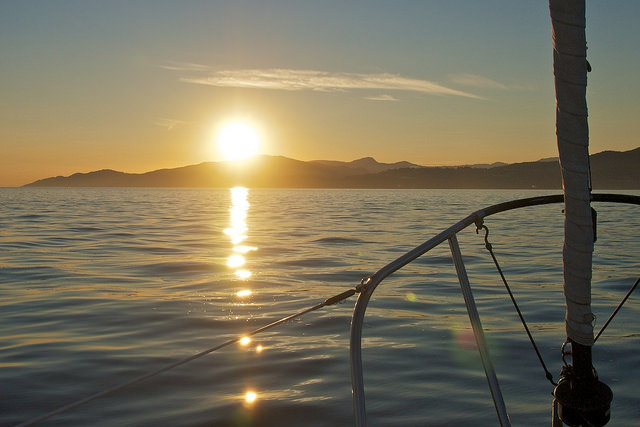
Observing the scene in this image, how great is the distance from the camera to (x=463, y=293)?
13.7ft

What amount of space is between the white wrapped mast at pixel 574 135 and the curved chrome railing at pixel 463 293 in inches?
24.2

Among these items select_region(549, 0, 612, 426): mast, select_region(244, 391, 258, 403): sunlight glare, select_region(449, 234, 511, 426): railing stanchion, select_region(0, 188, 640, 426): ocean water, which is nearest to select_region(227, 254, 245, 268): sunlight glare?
select_region(0, 188, 640, 426): ocean water

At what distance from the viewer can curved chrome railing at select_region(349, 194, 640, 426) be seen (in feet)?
11.5

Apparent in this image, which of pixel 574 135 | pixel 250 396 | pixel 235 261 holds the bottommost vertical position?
pixel 250 396

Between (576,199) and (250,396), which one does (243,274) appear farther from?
(576,199)

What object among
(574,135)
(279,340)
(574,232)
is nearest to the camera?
(574,135)

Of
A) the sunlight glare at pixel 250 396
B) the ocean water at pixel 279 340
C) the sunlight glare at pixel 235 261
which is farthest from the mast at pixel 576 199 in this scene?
the sunlight glare at pixel 235 261

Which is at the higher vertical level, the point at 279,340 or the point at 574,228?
the point at 574,228

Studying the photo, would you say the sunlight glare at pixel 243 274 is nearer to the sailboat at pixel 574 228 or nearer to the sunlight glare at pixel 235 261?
the sunlight glare at pixel 235 261

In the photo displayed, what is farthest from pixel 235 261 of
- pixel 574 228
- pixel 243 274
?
pixel 574 228

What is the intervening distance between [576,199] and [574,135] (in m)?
0.34

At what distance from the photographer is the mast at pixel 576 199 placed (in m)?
3.27

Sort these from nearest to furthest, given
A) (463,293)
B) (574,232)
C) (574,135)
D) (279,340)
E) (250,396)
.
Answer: (574,135)
(574,232)
(463,293)
(250,396)
(279,340)

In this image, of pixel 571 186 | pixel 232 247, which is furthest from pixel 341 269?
pixel 571 186
